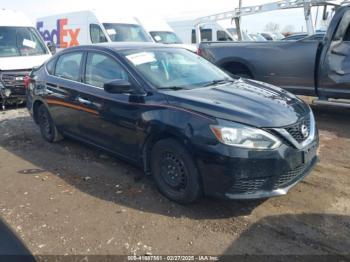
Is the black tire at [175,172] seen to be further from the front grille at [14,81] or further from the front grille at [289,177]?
the front grille at [14,81]

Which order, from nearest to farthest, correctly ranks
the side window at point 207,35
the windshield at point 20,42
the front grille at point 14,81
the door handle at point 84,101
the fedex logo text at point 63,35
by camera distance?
the door handle at point 84,101, the front grille at point 14,81, the windshield at point 20,42, the fedex logo text at point 63,35, the side window at point 207,35

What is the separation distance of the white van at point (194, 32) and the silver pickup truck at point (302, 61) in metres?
9.38

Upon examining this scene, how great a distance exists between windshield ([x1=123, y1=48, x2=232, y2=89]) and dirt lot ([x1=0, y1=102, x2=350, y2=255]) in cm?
127

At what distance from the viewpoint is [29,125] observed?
765cm

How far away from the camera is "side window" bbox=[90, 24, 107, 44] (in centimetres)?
1345

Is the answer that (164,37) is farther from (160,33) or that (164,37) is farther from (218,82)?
(218,82)

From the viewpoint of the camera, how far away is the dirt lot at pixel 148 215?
3.38 meters

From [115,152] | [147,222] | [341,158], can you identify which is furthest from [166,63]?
[341,158]

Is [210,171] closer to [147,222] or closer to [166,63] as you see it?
[147,222]

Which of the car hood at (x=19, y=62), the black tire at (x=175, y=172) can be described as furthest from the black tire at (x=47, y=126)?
the car hood at (x=19, y=62)

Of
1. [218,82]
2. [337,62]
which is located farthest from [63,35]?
[218,82]

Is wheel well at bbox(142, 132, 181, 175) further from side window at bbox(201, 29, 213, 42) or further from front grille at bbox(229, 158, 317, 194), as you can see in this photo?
side window at bbox(201, 29, 213, 42)

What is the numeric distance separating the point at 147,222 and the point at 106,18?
11.4 meters

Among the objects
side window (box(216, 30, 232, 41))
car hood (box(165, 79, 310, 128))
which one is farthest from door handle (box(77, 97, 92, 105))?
side window (box(216, 30, 232, 41))
